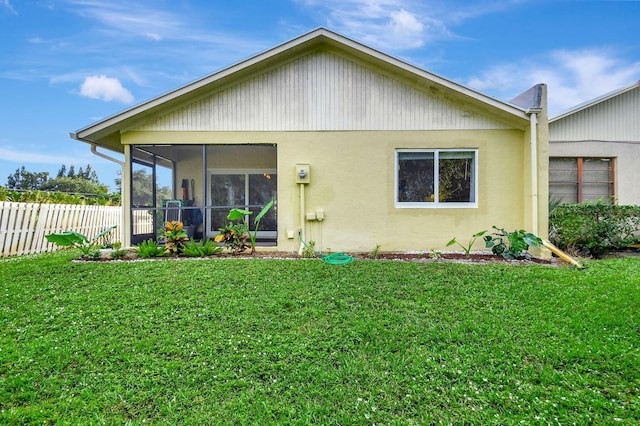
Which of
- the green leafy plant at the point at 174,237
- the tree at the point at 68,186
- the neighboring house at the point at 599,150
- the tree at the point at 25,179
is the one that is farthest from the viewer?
the tree at the point at 25,179

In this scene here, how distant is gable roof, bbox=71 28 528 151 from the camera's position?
7621 millimetres

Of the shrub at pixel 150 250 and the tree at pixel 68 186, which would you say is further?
the tree at pixel 68 186

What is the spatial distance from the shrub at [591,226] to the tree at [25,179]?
6121 cm

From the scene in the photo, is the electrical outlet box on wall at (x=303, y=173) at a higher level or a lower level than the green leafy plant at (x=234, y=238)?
higher

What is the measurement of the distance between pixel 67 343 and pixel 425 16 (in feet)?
45.4

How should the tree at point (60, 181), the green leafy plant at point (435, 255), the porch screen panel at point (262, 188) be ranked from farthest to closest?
the tree at point (60, 181) < the porch screen panel at point (262, 188) < the green leafy plant at point (435, 255)

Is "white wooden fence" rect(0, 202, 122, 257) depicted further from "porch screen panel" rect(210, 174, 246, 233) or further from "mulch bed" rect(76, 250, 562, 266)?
A: "porch screen panel" rect(210, 174, 246, 233)

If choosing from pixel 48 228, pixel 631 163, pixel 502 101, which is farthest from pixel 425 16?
pixel 48 228

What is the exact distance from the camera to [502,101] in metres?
7.48

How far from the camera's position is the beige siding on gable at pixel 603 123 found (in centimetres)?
996

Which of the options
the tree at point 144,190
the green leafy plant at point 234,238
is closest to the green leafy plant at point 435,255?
the green leafy plant at point 234,238

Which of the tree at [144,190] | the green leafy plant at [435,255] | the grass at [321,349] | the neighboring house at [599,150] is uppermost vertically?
the neighboring house at [599,150]

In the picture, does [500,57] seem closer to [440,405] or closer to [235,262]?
[235,262]

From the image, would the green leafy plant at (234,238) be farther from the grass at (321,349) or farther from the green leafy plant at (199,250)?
the grass at (321,349)
